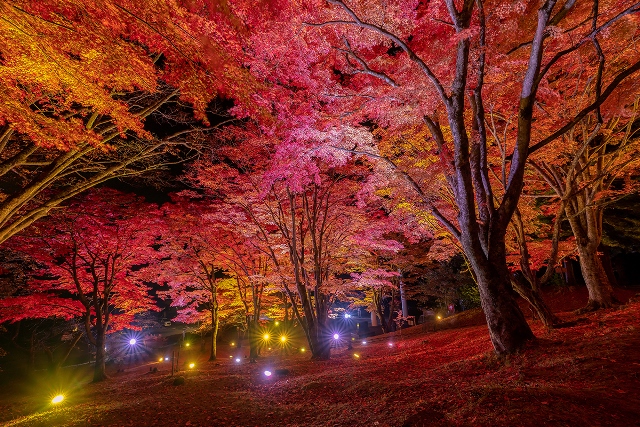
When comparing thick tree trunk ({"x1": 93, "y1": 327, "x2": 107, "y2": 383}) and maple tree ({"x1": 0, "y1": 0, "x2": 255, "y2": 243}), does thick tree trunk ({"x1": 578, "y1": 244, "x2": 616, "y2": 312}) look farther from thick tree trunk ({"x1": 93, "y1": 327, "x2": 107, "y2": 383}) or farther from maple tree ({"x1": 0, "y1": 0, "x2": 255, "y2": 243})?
thick tree trunk ({"x1": 93, "y1": 327, "x2": 107, "y2": 383})

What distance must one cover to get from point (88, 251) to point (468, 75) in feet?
55.1

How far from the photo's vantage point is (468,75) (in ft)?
23.1

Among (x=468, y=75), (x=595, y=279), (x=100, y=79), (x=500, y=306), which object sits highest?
(x=100, y=79)

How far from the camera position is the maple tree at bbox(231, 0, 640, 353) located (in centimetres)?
558

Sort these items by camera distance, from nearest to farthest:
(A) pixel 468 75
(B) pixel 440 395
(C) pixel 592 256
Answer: (B) pixel 440 395 < (A) pixel 468 75 < (C) pixel 592 256

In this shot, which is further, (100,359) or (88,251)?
(100,359)

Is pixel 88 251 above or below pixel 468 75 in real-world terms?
below

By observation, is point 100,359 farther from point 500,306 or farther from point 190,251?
point 500,306

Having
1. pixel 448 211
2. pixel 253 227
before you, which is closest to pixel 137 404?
pixel 253 227

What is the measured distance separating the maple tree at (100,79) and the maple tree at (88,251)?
4.34 metres

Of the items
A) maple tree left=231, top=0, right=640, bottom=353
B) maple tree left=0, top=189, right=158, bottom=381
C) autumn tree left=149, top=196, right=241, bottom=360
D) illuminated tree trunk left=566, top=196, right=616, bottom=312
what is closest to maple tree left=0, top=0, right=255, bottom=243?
maple tree left=231, top=0, right=640, bottom=353

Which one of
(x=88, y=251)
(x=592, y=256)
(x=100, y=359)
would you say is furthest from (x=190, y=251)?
(x=592, y=256)

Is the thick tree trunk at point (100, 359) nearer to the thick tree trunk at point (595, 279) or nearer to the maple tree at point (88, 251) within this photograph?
the maple tree at point (88, 251)

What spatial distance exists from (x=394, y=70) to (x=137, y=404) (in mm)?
10033
